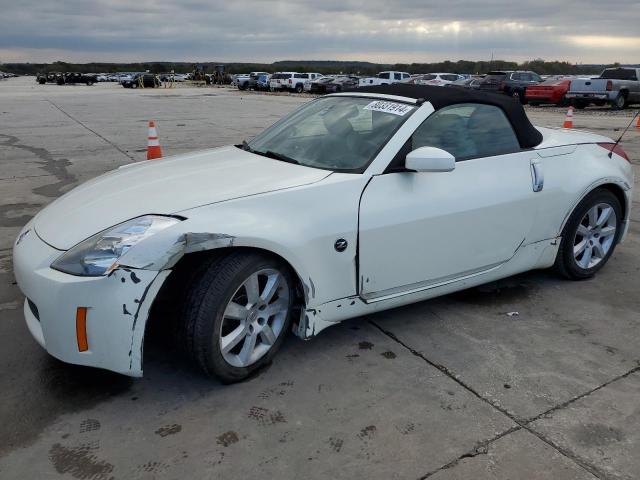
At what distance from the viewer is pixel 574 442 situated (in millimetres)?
2420

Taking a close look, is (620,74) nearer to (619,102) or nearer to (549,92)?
(619,102)

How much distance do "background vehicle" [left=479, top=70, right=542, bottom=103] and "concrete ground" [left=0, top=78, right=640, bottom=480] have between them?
2155 centimetres

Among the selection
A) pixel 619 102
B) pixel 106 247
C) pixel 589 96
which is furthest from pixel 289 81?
pixel 106 247

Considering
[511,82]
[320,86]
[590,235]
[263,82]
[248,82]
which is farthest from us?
[248,82]

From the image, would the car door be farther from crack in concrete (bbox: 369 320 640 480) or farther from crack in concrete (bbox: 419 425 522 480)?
crack in concrete (bbox: 419 425 522 480)

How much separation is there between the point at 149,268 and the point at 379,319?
167 cm

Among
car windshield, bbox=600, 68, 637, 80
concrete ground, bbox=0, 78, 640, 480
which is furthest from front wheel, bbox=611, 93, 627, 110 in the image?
concrete ground, bbox=0, 78, 640, 480

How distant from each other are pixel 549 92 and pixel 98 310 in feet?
73.9

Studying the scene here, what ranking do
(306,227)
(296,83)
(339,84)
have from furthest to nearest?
(296,83), (339,84), (306,227)

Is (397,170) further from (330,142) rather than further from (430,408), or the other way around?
(430,408)

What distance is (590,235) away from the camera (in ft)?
13.8

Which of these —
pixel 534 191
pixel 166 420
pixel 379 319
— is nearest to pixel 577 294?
pixel 534 191

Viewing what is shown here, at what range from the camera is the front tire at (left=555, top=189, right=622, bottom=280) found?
4.03 meters

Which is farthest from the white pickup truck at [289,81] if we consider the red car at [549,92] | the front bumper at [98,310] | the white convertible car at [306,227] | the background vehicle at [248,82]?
the front bumper at [98,310]
